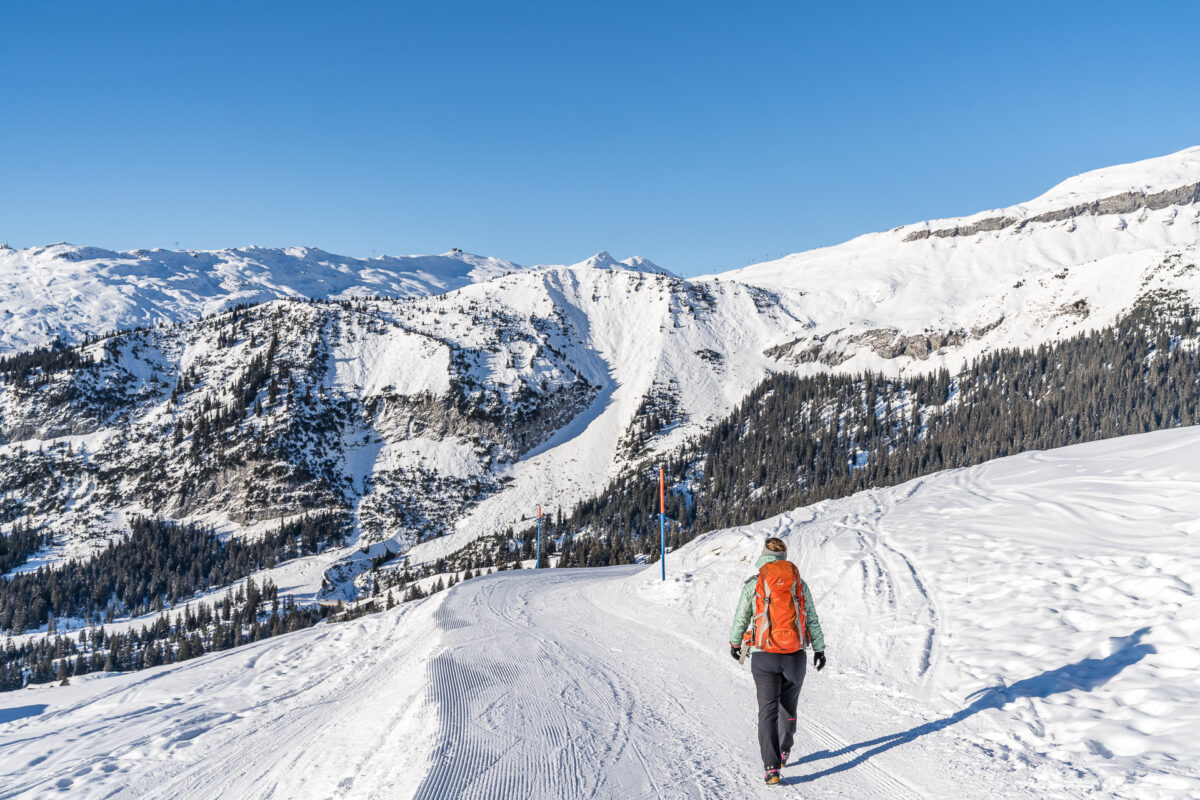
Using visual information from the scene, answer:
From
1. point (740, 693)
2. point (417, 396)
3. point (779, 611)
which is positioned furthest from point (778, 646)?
point (417, 396)

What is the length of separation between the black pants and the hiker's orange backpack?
0.48ft

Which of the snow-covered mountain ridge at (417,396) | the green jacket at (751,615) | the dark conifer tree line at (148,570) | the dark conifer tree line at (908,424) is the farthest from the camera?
the snow-covered mountain ridge at (417,396)

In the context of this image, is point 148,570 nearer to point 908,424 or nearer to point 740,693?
point 740,693

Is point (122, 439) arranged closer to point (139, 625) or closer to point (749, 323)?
point (139, 625)

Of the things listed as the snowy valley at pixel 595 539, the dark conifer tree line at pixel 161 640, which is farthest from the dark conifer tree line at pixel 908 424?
the dark conifer tree line at pixel 161 640

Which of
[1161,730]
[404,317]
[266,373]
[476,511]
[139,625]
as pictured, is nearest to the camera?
[1161,730]

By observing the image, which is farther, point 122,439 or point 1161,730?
point 122,439

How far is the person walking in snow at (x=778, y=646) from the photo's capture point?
681cm

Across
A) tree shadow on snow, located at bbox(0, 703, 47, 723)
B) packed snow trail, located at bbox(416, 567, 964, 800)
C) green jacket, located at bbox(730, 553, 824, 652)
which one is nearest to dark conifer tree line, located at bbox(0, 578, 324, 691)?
tree shadow on snow, located at bbox(0, 703, 47, 723)

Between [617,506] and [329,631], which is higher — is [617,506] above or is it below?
below

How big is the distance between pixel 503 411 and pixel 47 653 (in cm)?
8660

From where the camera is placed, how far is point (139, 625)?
87.9m

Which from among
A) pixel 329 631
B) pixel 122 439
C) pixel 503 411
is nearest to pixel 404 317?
pixel 503 411

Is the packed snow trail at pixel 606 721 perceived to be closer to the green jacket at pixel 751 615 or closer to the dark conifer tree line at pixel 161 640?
the green jacket at pixel 751 615
